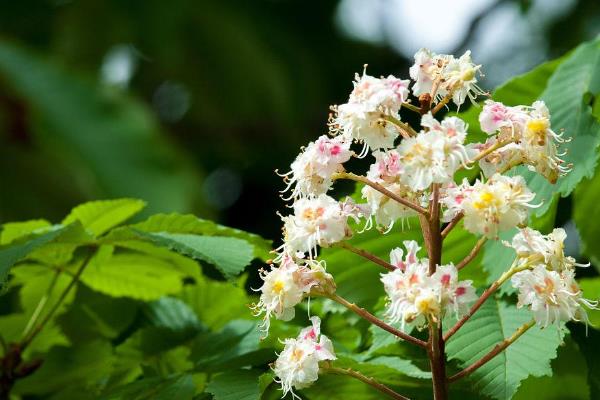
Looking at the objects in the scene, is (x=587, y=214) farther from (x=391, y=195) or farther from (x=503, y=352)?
(x=391, y=195)

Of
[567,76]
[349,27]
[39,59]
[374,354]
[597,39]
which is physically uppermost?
[349,27]

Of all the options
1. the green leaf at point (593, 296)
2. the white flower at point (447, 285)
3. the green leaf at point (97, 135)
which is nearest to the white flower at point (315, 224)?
the white flower at point (447, 285)

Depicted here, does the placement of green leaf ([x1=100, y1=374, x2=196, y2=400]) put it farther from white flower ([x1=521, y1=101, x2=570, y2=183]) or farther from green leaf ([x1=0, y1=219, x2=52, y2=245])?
white flower ([x1=521, y1=101, x2=570, y2=183])

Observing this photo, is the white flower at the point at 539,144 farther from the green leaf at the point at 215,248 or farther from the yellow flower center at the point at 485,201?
the green leaf at the point at 215,248

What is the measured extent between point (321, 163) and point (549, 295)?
0.26m

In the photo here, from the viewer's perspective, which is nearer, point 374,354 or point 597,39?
point 374,354

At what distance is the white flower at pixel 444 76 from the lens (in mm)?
977

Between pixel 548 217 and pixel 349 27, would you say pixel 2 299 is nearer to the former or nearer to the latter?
pixel 548 217

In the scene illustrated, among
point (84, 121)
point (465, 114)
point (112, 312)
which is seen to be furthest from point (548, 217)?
point (84, 121)

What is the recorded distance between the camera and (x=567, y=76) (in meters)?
1.45

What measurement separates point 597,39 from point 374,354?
68 centimetres

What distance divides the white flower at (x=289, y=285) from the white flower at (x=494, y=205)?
0.52 feet

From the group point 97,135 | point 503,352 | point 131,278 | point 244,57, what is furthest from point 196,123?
point 503,352

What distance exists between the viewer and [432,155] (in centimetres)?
88
